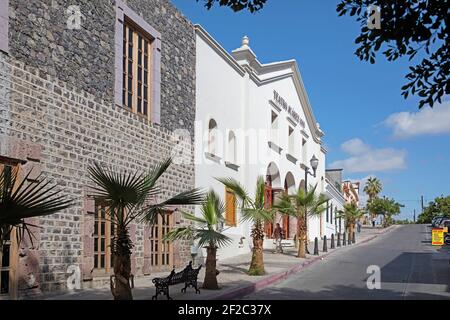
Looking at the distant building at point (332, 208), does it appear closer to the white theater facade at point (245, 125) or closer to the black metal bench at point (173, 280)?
the white theater facade at point (245, 125)

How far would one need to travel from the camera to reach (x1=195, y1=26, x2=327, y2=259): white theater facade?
64.1 ft

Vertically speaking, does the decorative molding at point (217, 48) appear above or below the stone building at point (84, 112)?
above

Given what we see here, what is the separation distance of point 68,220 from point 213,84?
9836 mm

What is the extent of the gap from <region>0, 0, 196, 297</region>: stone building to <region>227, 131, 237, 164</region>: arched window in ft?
16.0

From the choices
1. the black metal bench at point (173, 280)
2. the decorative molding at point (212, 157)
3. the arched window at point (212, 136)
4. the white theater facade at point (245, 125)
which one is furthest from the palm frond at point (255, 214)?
the arched window at point (212, 136)

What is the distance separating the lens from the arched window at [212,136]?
2016 cm

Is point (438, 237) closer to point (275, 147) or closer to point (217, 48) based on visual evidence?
point (275, 147)

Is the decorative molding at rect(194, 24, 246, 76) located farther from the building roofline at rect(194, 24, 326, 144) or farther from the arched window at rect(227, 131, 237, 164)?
the arched window at rect(227, 131, 237, 164)

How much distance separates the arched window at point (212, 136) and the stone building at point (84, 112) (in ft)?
9.14

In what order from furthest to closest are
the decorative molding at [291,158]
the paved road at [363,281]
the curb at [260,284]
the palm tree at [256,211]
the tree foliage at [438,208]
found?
the tree foliage at [438,208], the decorative molding at [291,158], the palm tree at [256,211], the paved road at [363,281], the curb at [260,284]

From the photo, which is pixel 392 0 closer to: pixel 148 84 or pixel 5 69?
pixel 5 69

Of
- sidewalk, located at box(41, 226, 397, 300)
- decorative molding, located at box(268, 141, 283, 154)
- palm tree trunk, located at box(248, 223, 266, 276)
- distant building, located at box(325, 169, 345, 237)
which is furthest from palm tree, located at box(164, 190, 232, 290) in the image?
distant building, located at box(325, 169, 345, 237)

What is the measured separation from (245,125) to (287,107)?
7.27 meters

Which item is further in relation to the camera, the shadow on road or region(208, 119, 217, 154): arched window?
region(208, 119, 217, 154): arched window
